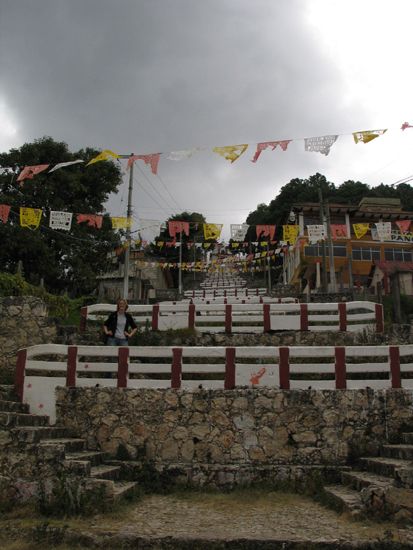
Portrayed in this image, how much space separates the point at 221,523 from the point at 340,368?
3992 millimetres

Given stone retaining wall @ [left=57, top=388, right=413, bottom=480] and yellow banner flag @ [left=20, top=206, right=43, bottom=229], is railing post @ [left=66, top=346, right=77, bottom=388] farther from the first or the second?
yellow banner flag @ [left=20, top=206, right=43, bottom=229]

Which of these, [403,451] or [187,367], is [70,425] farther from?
[403,451]

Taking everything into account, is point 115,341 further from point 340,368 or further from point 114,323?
point 340,368

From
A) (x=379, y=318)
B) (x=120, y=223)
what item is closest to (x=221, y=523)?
(x=379, y=318)

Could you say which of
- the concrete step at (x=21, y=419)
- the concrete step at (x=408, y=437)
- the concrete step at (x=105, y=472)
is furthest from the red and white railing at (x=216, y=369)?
the concrete step at (x=105, y=472)

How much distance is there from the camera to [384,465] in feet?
25.1

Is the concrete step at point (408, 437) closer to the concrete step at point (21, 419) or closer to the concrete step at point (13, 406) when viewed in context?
the concrete step at point (21, 419)

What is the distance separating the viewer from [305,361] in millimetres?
11125

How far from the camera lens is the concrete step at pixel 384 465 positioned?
23.8 ft

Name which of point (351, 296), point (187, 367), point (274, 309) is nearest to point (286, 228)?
point (351, 296)

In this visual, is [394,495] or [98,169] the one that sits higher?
[98,169]

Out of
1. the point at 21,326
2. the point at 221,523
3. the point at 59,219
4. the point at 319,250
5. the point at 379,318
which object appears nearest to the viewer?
the point at 221,523

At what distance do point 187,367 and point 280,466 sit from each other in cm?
243

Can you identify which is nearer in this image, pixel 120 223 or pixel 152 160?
pixel 152 160
